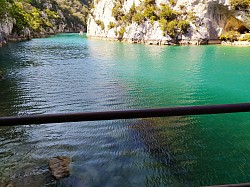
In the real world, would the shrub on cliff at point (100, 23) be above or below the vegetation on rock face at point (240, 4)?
below

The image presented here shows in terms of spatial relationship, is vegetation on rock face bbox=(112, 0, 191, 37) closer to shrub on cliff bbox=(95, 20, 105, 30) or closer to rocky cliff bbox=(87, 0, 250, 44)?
rocky cliff bbox=(87, 0, 250, 44)

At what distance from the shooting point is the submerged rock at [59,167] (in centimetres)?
676

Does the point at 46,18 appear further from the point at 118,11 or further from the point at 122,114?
the point at 122,114

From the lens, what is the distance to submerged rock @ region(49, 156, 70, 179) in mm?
6762

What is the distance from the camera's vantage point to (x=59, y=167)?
7.03m

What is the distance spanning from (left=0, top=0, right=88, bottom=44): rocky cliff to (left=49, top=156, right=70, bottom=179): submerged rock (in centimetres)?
6262

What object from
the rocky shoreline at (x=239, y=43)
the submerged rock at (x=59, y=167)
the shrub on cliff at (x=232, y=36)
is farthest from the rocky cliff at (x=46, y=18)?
the submerged rock at (x=59, y=167)

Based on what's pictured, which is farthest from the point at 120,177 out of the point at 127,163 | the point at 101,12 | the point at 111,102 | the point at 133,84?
the point at 101,12

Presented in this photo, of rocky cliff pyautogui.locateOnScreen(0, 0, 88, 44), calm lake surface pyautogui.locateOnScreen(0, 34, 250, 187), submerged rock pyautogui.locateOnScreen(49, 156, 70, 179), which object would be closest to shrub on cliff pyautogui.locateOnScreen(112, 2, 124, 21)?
rocky cliff pyautogui.locateOnScreen(0, 0, 88, 44)

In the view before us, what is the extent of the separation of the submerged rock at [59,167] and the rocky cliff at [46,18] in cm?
6262

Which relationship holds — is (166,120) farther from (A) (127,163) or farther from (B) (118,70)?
(B) (118,70)

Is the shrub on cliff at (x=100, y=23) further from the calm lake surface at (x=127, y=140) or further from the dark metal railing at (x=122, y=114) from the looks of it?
the dark metal railing at (x=122, y=114)

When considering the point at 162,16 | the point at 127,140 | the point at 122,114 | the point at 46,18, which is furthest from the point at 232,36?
the point at 46,18

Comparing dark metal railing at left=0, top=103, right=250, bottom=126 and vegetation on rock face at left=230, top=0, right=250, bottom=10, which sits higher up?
vegetation on rock face at left=230, top=0, right=250, bottom=10
